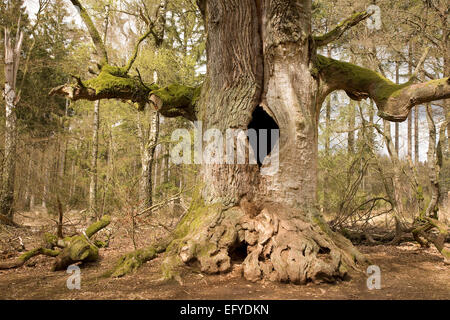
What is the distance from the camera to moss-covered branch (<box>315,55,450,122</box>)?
4.46 meters

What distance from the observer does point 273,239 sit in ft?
12.9

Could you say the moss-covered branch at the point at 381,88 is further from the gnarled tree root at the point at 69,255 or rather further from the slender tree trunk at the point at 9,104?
the slender tree trunk at the point at 9,104

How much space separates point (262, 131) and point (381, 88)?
2.11m

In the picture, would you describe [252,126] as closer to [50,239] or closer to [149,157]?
[50,239]

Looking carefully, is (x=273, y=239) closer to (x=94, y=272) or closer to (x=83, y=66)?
(x=94, y=272)

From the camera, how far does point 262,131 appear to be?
4.96 meters

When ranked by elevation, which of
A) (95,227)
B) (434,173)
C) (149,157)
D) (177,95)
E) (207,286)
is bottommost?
(207,286)

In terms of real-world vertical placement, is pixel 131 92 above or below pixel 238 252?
above

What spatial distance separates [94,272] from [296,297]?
2932 mm

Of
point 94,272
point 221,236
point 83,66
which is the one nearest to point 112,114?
point 83,66

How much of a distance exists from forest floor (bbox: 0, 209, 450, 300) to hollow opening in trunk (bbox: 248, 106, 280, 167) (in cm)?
183

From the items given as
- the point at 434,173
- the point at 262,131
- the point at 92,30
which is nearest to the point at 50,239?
the point at 92,30

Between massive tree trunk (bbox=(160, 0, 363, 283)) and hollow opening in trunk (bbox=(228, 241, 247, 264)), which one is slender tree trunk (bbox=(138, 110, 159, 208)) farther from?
hollow opening in trunk (bbox=(228, 241, 247, 264))

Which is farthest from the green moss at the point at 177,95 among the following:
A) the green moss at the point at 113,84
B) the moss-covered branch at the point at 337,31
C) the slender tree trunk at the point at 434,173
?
the slender tree trunk at the point at 434,173
